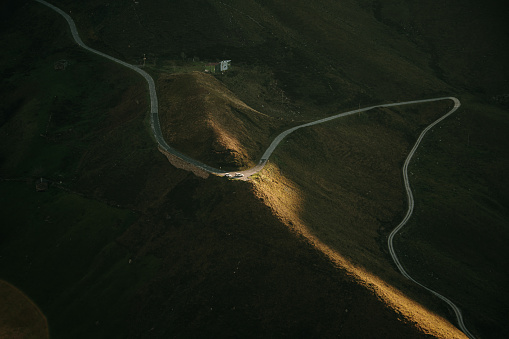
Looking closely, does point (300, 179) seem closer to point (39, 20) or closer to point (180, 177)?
point (180, 177)

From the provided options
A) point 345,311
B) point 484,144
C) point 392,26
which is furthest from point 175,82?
point 392,26

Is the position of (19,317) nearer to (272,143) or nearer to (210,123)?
(210,123)

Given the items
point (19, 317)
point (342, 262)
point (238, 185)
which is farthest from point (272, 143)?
point (19, 317)

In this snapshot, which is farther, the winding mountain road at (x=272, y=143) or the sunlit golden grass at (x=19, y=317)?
the winding mountain road at (x=272, y=143)

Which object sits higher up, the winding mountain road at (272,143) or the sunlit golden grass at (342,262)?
the sunlit golden grass at (342,262)

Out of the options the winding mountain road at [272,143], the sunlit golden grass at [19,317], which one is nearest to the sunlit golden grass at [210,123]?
the winding mountain road at [272,143]

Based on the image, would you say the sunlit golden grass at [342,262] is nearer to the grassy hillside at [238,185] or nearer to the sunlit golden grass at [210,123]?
the grassy hillside at [238,185]

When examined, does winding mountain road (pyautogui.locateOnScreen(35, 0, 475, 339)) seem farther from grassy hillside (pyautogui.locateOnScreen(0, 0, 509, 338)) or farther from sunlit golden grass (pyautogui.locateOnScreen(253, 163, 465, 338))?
sunlit golden grass (pyautogui.locateOnScreen(253, 163, 465, 338))

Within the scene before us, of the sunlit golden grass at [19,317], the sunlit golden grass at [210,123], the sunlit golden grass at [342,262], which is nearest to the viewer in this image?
the sunlit golden grass at [342,262]
